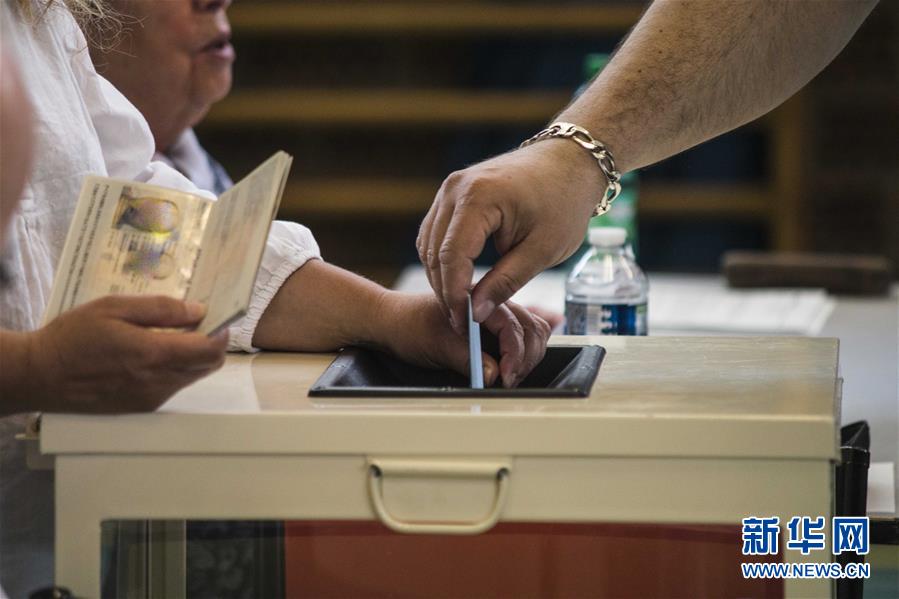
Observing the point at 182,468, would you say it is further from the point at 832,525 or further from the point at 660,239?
the point at 660,239

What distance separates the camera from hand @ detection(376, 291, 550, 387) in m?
1.14

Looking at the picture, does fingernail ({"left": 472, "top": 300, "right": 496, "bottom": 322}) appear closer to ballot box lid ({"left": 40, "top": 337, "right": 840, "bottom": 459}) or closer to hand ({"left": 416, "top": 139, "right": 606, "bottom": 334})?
hand ({"left": 416, "top": 139, "right": 606, "bottom": 334})

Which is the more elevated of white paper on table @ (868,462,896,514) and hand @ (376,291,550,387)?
hand @ (376,291,550,387)

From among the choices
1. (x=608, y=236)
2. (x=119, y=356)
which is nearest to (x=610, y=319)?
(x=608, y=236)

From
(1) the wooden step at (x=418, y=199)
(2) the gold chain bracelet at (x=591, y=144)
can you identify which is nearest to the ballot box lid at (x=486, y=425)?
(2) the gold chain bracelet at (x=591, y=144)

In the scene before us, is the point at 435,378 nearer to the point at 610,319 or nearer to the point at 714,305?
the point at 610,319

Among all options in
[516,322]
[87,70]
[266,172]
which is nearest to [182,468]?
Result: [266,172]

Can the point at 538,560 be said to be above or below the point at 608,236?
below

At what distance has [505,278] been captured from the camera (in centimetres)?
109

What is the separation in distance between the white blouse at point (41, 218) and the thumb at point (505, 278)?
24cm

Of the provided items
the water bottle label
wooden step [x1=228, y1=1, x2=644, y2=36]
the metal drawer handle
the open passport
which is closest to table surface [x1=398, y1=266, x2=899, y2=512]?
the water bottle label

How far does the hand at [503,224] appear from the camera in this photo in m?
1.06

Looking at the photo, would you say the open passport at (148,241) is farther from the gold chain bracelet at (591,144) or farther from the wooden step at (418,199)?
the wooden step at (418,199)

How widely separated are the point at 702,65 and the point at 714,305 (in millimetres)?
1105
